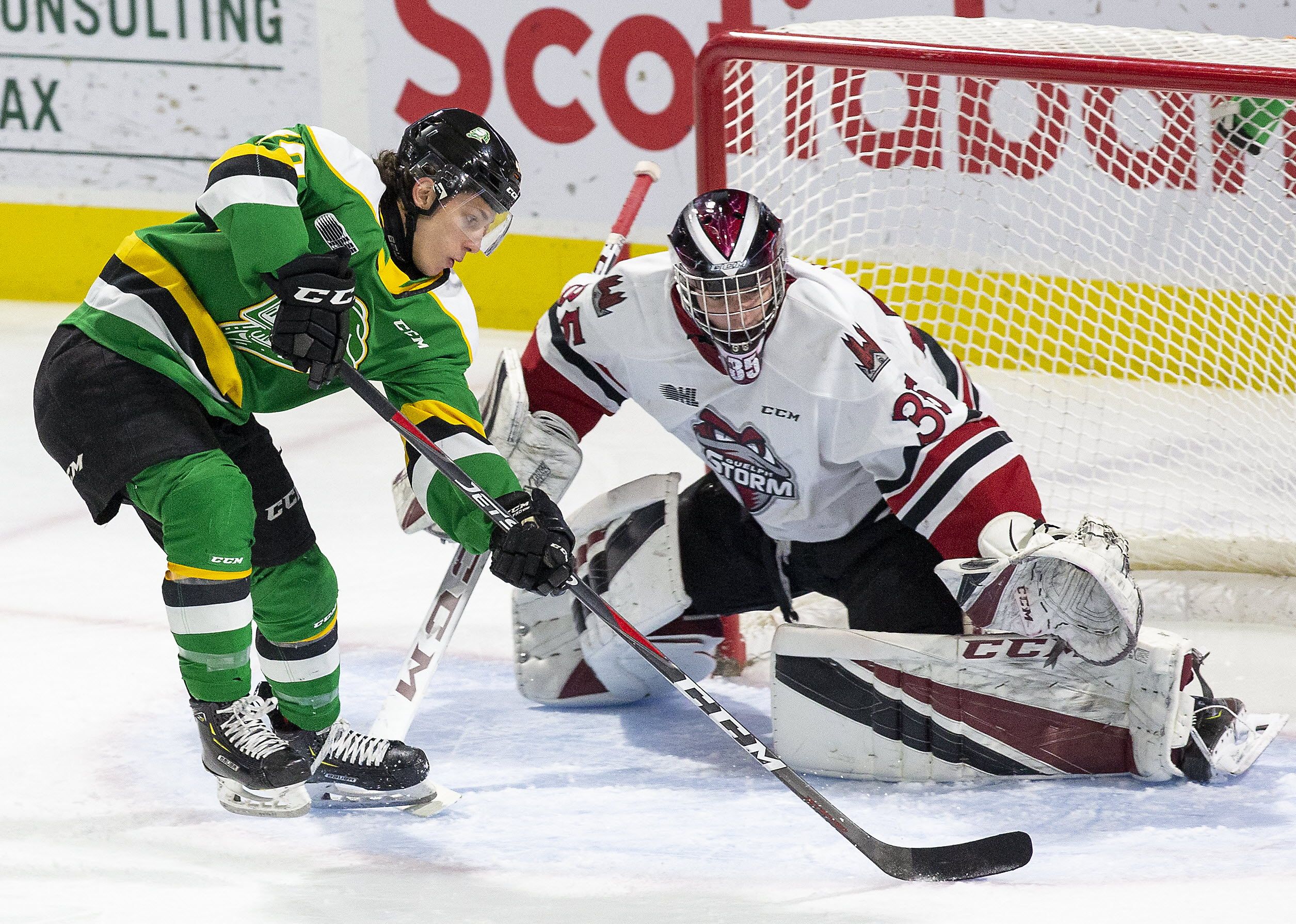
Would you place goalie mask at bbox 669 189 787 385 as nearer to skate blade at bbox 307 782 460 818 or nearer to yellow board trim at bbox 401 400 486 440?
yellow board trim at bbox 401 400 486 440

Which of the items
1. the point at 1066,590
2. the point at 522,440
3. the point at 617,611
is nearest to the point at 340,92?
the point at 522,440

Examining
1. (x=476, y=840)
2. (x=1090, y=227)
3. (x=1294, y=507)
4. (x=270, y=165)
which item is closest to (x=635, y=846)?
(x=476, y=840)

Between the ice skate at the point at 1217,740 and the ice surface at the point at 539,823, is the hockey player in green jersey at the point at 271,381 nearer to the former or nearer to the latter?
the ice surface at the point at 539,823

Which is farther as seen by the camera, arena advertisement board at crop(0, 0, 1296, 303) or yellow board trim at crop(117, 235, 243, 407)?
arena advertisement board at crop(0, 0, 1296, 303)

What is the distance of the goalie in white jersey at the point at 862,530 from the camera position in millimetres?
2287

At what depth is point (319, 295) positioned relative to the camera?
6.81ft

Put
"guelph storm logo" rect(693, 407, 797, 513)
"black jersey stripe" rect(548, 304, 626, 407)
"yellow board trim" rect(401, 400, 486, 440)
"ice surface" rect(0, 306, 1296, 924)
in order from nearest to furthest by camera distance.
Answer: "ice surface" rect(0, 306, 1296, 924) → "yellow board trim" rect(401, 400, 486, 440) → "guelph storm logo" rect(693, 407, 797, 513) → "black jersey stripe" rect(548, 304, 626, 407)

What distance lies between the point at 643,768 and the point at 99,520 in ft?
3.04

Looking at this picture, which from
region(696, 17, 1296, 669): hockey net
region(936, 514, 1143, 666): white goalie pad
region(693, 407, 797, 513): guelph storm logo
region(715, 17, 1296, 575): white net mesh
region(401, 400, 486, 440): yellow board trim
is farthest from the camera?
region(715, 17, 1296, 575): white net mesh

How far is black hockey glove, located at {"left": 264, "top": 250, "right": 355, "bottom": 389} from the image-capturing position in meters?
2.07

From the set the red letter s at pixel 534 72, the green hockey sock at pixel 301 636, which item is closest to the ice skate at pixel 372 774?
the green hockey sock at pixel 301 636

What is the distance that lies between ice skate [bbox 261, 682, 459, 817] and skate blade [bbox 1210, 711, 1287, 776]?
116 cm

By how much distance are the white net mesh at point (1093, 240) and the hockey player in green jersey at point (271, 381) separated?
820 millimetres

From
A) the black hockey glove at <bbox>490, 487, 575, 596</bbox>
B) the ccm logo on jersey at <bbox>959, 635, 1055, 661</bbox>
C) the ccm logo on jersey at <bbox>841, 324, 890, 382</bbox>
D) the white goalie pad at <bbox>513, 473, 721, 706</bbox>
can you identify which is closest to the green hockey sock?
the black hockey glove at <bbox>490, 487, 575, 596</bbox>
